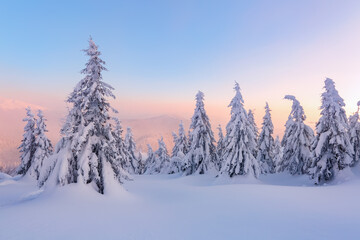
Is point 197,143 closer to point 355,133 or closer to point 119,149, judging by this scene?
point 119,149

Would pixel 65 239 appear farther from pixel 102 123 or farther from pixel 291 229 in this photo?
pixel 291 229

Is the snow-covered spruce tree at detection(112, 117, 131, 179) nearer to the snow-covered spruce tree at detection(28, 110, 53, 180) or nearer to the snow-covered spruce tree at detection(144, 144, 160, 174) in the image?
the snow-covered spruce tree at detection(28, 110, 53, 180)

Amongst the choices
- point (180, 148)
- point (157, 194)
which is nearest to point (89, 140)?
point (157, 194)

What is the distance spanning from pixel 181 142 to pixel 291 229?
3567cm

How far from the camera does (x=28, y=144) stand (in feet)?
107

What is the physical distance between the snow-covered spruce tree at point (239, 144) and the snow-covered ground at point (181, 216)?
32.5 feet

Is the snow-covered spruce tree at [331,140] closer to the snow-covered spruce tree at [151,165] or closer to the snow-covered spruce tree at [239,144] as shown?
the snow-covered spruce tree at [239,144]

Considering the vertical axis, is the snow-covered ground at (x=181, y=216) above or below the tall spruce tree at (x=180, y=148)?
below

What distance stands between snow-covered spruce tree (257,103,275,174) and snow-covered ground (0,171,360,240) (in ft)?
73.2

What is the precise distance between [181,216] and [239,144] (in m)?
15.9

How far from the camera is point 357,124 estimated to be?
27.7 meters

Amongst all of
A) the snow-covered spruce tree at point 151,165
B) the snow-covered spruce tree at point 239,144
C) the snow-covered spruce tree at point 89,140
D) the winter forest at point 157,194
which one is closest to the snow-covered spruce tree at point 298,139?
the winter forest at point 157,194

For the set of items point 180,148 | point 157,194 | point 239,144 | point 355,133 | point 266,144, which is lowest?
point 157,194

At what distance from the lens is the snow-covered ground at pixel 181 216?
26.4ft
